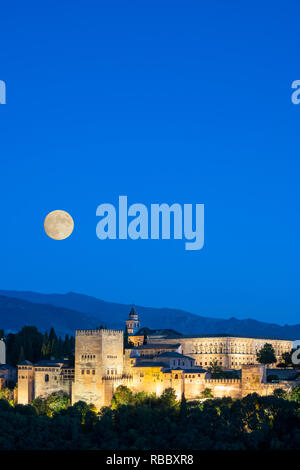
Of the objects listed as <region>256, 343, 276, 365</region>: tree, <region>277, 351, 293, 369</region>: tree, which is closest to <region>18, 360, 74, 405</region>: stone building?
<region>277, 351, 293, 369</region>: tree

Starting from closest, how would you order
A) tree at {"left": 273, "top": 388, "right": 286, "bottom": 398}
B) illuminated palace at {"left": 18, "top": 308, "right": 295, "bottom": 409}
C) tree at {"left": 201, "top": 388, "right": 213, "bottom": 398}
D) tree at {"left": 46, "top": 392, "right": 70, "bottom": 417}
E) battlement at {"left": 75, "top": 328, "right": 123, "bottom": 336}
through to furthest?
1. tree at {"left": 273, "top": 388, "right": 286, "bottom": 398}
2. tree at {"left": 201, "top": 388, "right": 213, "bottom": 398}
3. illuminated palace at {"left": 18, "top": 308, "right": 295, "bottom": 409}
4. tree at {"left": 46, "top": 392, "right": 70, "bottom": 417}
5. battlement at {"left": 75, "top": 328, "right": 123, "bottom": 336}

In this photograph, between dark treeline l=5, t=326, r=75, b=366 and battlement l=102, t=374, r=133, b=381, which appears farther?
dark treeline l=5, t=326, r=75, b=366

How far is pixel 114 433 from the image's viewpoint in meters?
55.2

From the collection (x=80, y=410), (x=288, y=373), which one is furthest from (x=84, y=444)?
(x=288, y=373)

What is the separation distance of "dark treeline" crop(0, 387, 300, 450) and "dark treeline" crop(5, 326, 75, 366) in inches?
640

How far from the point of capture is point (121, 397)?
62.2 metres

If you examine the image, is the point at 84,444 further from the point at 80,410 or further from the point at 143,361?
the point at 143,361

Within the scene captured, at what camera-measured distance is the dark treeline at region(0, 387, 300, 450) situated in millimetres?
52906

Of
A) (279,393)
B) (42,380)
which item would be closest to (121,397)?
(42,380)

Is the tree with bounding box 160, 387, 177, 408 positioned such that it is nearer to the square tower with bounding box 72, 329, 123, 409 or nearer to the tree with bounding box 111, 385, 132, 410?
the tree with bounding box 111, 385, 132, 410
